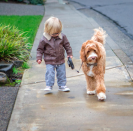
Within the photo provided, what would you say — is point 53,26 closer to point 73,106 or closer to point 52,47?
point 52,47

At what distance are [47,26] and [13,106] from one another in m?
1.56

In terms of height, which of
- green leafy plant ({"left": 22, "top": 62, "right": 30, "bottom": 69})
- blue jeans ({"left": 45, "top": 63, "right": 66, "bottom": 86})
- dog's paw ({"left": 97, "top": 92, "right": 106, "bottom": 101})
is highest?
blue jeans ({"left": 45, "top": 63, "right": 66, "bottom": 86})

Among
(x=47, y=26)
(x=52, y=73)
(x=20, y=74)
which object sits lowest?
(x=20, y=74)

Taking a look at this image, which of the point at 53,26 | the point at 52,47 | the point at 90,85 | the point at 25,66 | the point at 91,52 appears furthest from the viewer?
the point at 25,66

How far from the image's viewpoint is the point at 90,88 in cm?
435

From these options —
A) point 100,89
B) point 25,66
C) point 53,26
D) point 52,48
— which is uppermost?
point 53,26

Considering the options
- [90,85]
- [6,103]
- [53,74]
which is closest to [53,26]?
[53,74]

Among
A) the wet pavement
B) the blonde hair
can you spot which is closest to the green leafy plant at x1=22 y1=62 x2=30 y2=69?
the wet pavement

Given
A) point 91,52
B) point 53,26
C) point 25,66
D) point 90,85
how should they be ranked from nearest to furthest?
1. point 91,52
2. point 53,26
3. point 90,85
4. point 25,66

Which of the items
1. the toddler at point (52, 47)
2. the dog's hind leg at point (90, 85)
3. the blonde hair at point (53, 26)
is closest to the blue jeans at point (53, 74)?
the toddler at point (52, 47)

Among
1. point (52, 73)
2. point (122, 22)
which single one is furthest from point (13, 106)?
point (122, 22)

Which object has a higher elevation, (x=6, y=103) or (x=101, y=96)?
(x=101, y=96)

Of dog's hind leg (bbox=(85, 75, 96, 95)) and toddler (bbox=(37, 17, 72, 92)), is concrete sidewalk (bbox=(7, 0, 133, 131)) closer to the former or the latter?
dog's hind leg (bbox=(85, 75, 96, 95))

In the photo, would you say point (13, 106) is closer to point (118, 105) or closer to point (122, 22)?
point (118, 105)
